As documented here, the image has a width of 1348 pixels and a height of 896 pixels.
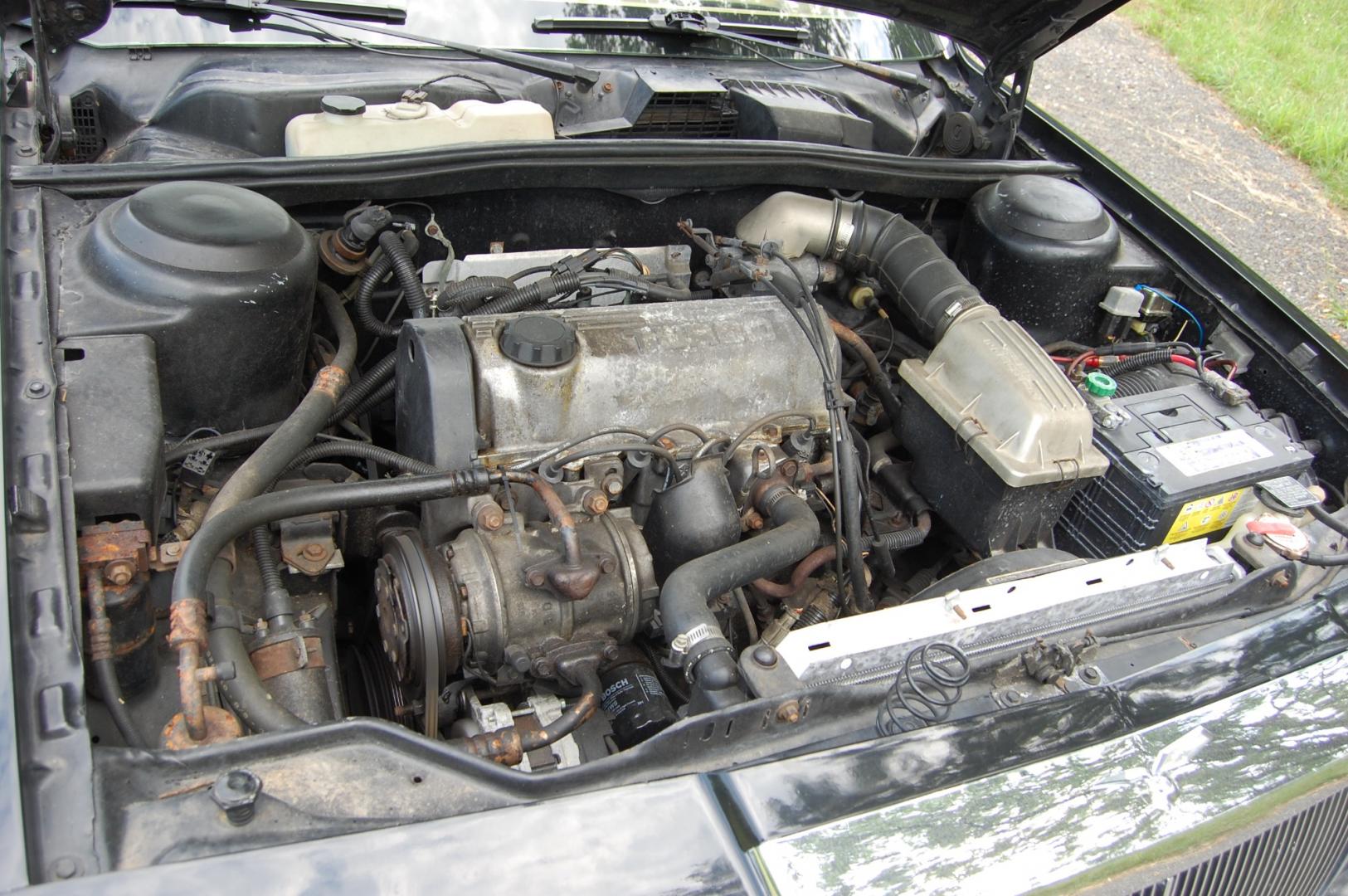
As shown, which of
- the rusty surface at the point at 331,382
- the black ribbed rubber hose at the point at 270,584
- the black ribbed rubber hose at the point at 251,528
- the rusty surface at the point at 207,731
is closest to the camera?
the rusty surface at the point at 207,731

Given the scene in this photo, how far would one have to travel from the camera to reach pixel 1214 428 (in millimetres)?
2188

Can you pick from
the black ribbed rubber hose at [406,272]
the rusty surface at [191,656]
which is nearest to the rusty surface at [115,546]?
the rusty surface at [191,656]

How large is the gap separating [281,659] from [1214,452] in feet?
5.88

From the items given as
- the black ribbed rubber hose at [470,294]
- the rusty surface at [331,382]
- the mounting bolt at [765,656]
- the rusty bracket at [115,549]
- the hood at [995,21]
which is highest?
the hood at [995,21]

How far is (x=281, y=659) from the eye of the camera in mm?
1517

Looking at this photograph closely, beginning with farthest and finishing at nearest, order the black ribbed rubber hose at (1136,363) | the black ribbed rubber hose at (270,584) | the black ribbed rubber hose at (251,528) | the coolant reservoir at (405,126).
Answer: the black ribbed rubber hose at (1136,363)
the coolant reservoir at (405,126)
the black ribbed rubber hose at (270,584)
the black ribbed rubber hose at (251,528)

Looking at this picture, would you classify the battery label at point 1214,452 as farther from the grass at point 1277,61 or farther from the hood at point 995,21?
the grass at point 1277,61

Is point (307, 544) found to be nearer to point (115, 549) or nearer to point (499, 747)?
point (115, 549)

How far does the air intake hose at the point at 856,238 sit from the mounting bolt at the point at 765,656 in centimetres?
109

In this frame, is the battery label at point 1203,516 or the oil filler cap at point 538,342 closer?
the oil filler cap at point 538,342

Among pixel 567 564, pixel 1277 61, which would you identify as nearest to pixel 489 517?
pixel 567 564

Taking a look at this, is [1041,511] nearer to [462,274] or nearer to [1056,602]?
[1056,602]

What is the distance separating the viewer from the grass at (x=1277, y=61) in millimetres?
6746

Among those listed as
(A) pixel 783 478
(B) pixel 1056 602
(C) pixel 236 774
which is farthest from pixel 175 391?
(B) pixel 1056 602
